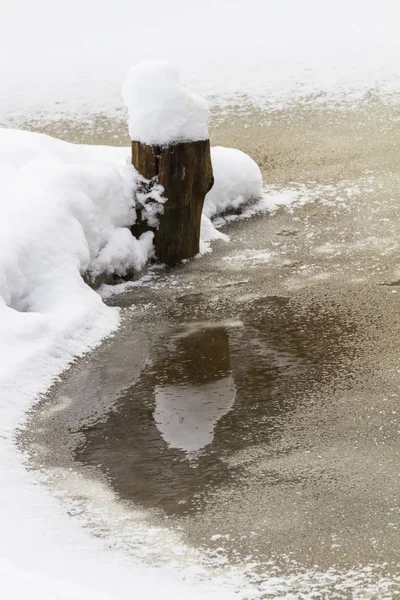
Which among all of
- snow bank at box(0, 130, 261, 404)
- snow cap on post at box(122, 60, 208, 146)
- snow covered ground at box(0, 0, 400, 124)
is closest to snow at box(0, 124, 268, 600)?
snow bank at box(0, 130, 261, 404)

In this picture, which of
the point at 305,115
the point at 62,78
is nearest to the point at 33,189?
the point at 305,115

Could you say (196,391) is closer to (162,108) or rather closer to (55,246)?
(55,246)

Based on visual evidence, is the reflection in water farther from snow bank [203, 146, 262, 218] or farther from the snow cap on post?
snow bank [203, 146, 262, 218]

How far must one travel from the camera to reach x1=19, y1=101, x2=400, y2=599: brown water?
3.10 metres

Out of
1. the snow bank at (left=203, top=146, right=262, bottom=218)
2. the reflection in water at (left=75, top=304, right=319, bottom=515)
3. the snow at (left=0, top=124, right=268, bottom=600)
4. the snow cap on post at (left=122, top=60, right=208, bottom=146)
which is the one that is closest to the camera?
the snow at (left=0, top=124, right=268, bottom=600)

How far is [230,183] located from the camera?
6.93 m

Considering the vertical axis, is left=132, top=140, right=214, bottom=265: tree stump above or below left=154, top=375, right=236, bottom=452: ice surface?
above

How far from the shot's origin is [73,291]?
16.6 feet

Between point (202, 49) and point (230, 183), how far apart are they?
788 cm

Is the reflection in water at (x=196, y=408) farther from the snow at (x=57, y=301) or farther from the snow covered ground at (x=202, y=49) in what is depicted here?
the snow covered ground at (x=202, y=49)

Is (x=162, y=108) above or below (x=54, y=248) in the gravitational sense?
above

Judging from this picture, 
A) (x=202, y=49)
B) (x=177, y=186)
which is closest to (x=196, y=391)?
(x=177, y=186)

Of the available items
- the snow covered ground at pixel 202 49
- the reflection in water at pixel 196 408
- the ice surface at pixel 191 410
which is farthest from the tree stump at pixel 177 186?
the snow covered ground at pixel 202 49

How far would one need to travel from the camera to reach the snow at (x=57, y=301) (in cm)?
287
